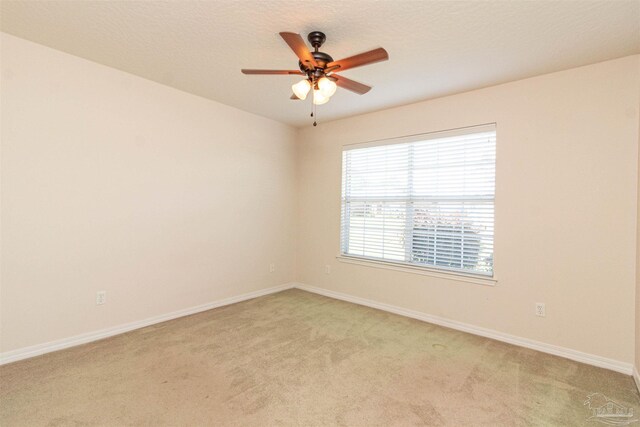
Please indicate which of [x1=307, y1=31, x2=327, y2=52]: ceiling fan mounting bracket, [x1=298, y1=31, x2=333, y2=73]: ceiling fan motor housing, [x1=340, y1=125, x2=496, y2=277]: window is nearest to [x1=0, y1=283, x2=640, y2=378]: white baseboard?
[x1=340, y1=125, x2=496, y2=277]: window

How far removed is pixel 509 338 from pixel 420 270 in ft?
3.54

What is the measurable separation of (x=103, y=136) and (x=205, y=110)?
1.20 metres

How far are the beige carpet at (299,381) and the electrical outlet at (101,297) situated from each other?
1.22 ft

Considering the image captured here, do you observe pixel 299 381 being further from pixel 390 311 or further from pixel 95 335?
pixel 95 335

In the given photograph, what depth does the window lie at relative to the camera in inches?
129

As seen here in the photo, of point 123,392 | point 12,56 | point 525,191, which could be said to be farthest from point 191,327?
point 525,191

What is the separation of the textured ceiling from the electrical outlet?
7.26 ft

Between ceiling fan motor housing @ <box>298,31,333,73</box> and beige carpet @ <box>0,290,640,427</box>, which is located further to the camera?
ceiling fan motor housing @ <box>298,31,333,73</box>

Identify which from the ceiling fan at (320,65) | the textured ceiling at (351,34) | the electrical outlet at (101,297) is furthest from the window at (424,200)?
the electrical outlet at (101,297)

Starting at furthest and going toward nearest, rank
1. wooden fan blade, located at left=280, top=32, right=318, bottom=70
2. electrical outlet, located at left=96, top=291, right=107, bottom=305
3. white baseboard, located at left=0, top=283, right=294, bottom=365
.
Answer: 1. electrical outlet, located at left=96, top=291, right=107, bottom=305
2. white baseboard, located at left=0, top=283, right=294, bottom=365
3. wooden fan blade, located at left=280, top=32, right=318, bottom=70

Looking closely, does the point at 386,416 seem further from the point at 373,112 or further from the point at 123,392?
the point at 373,112

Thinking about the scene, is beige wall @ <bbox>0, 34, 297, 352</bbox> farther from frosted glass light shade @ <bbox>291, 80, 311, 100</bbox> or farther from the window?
frosted glass light shade @ <bbox>291, 80, 311, 100</bbox>

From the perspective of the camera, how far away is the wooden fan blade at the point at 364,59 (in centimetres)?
186

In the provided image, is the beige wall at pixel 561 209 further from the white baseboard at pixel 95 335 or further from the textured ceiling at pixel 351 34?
the white baseboard at pixel 95 335
